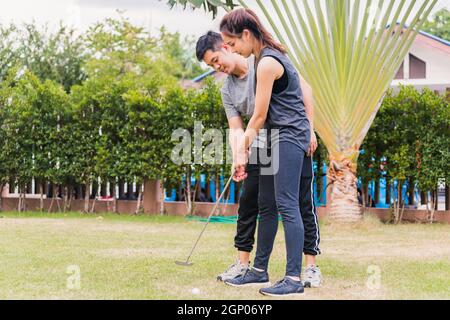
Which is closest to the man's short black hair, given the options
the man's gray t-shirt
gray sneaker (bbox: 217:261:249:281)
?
the man's gray t-shirt

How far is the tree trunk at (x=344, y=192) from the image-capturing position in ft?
29.1

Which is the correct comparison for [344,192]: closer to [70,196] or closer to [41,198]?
[70,196]

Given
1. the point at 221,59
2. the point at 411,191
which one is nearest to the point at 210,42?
the point at 221,59

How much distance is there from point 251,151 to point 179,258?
1.60m

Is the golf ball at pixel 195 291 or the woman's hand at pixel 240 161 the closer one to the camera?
the golf ball at pixel 195 291

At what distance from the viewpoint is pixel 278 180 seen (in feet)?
13.1

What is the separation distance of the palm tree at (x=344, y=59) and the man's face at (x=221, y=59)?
419 centimetres

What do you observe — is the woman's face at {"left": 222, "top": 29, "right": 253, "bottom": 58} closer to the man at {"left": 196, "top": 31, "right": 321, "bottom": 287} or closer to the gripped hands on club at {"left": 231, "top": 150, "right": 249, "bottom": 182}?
the man at {"left": 196, "top": 31, "right": 321, "bottom": 287}

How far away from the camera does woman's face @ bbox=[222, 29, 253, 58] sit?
3.99 meters

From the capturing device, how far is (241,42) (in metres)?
4.00

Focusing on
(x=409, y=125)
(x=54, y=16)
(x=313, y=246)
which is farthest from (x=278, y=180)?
(x=54, y=16)

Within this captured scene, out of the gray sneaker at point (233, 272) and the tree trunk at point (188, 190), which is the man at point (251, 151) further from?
the tree trunk at point (188, 190)

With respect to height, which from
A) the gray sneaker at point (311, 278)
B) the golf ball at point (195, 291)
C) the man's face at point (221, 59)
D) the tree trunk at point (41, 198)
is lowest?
the golf ball at point (195, 291)

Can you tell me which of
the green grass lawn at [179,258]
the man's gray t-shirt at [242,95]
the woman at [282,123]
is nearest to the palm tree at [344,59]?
the green grass lawn at [179,258]
